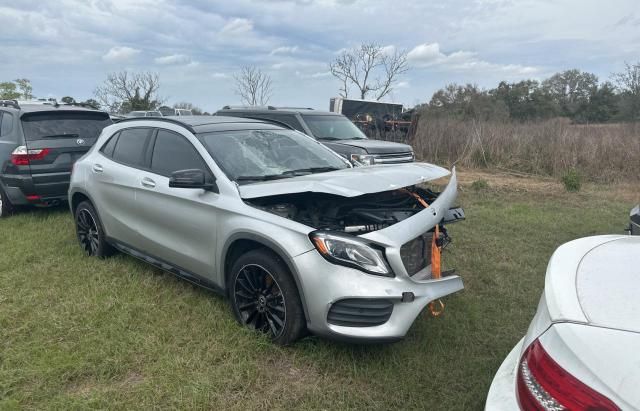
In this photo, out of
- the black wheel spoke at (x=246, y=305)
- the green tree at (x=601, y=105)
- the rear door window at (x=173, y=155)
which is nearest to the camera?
the black wheel spoke at (x=246, y=305)

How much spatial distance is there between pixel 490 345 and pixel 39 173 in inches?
252

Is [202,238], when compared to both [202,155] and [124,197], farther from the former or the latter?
[124,197]

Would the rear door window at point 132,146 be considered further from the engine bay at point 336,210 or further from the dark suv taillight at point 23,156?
the dark suv taillight at point 23,156

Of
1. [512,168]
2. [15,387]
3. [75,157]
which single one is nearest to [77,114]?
[75,157]

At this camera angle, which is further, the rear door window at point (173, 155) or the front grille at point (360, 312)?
the rear door window at point (173, 155)

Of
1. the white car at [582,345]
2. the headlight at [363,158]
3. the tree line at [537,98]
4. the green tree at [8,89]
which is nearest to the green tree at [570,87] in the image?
the tree line at [537,98]

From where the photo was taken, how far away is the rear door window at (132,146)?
14.9 ft

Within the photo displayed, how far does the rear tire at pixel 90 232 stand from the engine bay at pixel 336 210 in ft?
8.17

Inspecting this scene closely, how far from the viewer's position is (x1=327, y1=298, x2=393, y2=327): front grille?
9.59ft

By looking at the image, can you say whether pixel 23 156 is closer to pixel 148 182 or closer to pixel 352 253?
pixel 148 182

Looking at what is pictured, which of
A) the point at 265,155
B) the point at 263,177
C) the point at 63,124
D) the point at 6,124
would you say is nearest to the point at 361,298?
the point at 263,177

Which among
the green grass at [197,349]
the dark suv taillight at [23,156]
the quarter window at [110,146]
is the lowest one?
the green grass at [197,349]

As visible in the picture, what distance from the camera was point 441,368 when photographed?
3.23m

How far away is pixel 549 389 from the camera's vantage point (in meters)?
1.45
